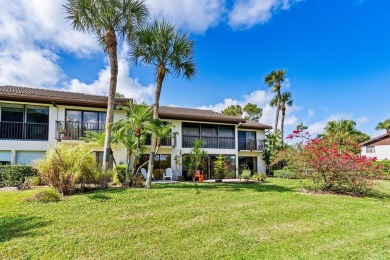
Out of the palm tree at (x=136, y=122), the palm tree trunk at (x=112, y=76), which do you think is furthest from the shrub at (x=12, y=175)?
the palm tree at (x=136, y=122)

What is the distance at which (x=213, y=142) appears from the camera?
72.7ft

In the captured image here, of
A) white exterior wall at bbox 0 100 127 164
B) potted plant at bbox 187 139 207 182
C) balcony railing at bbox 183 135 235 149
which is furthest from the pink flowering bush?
white exterior wall at bbox 0 100 127 164

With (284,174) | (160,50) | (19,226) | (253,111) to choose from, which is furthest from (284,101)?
(19,226)

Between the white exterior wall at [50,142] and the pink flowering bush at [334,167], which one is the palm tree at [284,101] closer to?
the pink flowering bush at [334,167]

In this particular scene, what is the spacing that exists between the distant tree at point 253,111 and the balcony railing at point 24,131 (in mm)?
31103

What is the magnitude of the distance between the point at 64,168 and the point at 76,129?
26.3 ft

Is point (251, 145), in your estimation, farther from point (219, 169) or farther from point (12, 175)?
point (12, 175)

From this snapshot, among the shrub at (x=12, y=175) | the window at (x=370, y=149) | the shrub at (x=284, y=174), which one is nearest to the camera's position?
the shrub at (x=12, y=175)

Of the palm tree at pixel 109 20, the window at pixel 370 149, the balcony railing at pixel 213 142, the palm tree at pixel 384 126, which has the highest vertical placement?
the palm tree at pixel 109 20

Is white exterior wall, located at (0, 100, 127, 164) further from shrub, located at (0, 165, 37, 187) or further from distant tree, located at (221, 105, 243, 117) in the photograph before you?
distant tree, located at (221, 105, 243, 117)

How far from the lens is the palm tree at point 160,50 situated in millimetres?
12273

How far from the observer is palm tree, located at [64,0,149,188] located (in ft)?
37.1

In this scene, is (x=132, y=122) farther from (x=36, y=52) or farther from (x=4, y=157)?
(x=4, y=157)

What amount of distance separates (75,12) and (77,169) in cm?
748
